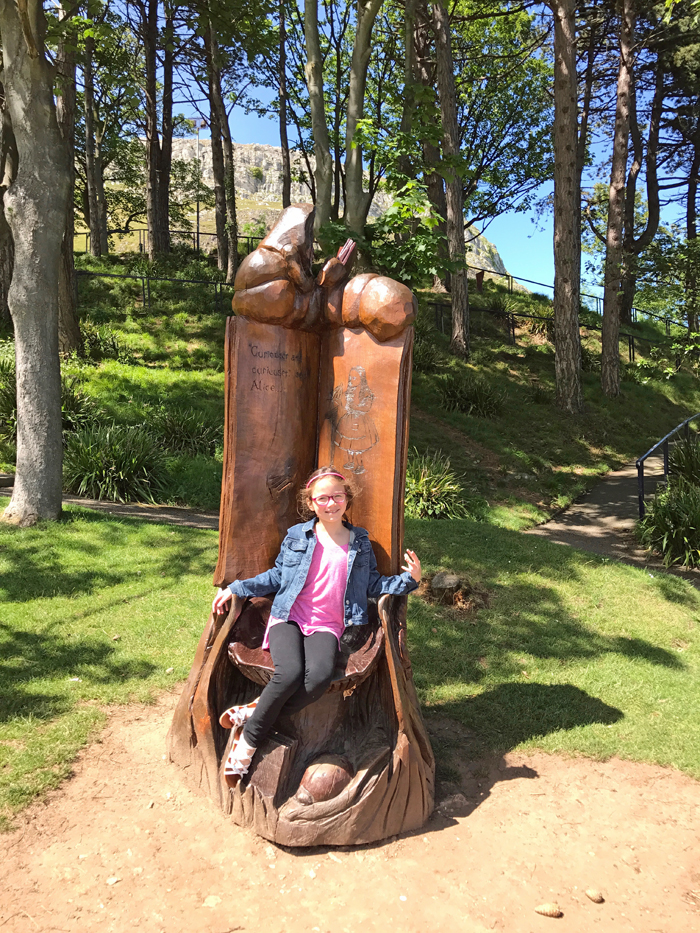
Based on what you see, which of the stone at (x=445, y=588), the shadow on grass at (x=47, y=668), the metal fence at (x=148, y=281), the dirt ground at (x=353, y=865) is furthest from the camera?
the metal fence at (x=148, y=281)

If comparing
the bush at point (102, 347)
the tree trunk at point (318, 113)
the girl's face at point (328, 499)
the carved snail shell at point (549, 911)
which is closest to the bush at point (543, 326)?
the tree trunk at point (318, 113)

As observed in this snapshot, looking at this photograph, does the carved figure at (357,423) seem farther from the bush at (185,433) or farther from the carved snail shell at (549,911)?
the bush at (185,433)

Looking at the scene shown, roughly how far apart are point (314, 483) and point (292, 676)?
0.88 m

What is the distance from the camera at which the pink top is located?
3.14 m

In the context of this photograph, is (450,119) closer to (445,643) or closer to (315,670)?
(445,643)

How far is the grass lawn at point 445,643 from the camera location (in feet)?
13.1

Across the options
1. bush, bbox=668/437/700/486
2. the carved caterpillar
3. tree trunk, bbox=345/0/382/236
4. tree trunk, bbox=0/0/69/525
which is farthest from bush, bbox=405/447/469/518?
the carved caterpillar

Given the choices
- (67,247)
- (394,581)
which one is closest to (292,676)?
(394,581)

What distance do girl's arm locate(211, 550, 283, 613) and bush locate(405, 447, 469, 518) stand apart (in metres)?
5.78

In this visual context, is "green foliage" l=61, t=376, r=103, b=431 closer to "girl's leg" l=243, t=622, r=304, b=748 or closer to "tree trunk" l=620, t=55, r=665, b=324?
"girl's leg" l=243, t=622, r=304, b=748

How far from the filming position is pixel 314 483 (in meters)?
3.23

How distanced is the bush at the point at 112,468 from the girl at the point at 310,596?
5904mm

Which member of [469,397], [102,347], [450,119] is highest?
[450,119]

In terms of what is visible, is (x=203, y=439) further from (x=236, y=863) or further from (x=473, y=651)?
(x=236, y=863)
